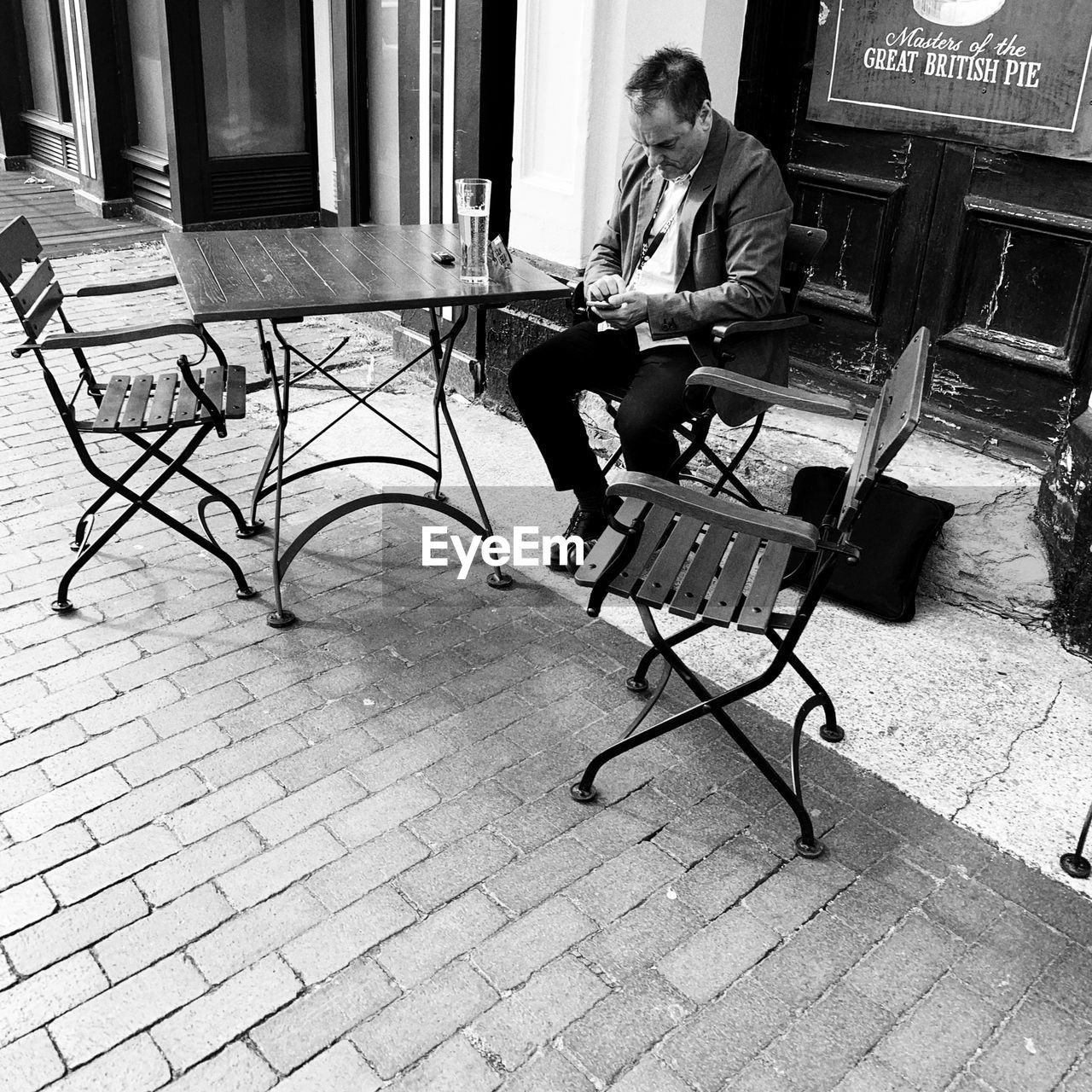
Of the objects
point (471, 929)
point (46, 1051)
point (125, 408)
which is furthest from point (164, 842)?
point (125, 408)

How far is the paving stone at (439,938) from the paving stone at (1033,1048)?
1012 millimetres

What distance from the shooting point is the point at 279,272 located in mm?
3611

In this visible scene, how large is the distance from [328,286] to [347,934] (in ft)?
6.38

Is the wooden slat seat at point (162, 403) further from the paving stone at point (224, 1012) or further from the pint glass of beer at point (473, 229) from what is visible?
the paving stone at point (224, 1012)

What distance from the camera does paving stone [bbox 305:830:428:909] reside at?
2537 millimetres

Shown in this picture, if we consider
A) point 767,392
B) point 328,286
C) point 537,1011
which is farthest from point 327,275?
point 537,1011

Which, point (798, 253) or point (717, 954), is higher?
point (798, 253)

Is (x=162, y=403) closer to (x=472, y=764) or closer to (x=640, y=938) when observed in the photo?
(x=472, y=764)

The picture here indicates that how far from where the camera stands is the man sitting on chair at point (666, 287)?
3.48m

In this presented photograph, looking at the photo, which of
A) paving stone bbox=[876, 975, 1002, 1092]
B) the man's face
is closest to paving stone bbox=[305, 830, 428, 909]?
paving stone bbox=[876, 975, 1002, 1092]

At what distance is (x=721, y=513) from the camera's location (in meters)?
2.49

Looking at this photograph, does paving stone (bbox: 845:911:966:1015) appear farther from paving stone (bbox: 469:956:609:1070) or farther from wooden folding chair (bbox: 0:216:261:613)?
wooden folding chair (bbox: 0:216:261:613)

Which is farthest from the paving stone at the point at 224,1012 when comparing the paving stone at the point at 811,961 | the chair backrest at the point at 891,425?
the chair backrest at the point at 891,425

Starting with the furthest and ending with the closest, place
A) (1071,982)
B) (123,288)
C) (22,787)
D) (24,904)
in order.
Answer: (123,288)
(22,787)
(24,904)
(1071,982)
